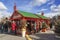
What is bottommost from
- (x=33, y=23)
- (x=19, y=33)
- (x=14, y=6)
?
(x=19, y=33)

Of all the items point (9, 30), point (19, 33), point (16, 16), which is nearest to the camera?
point (19, 33)

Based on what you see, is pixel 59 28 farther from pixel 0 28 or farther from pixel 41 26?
pixel 0 28

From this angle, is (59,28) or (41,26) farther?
(41,26)

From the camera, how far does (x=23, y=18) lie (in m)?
17.9

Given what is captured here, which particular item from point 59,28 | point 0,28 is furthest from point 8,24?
point 59,28

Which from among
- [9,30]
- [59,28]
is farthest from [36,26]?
[59,28]

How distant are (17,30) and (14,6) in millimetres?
4006

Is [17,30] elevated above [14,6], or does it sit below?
below

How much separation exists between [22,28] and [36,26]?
692 cm

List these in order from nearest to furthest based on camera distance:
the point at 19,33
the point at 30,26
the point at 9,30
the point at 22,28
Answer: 1. the point at 22,28
2. the point at 19,33
3. the point at 30,26
4. the point at 9,30

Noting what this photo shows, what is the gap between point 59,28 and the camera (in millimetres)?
16484

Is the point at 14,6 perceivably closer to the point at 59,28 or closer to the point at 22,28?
the point at 22,28

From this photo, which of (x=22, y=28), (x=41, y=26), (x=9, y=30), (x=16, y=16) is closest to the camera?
(x=22, y=28)

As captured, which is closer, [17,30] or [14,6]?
[17,30]
